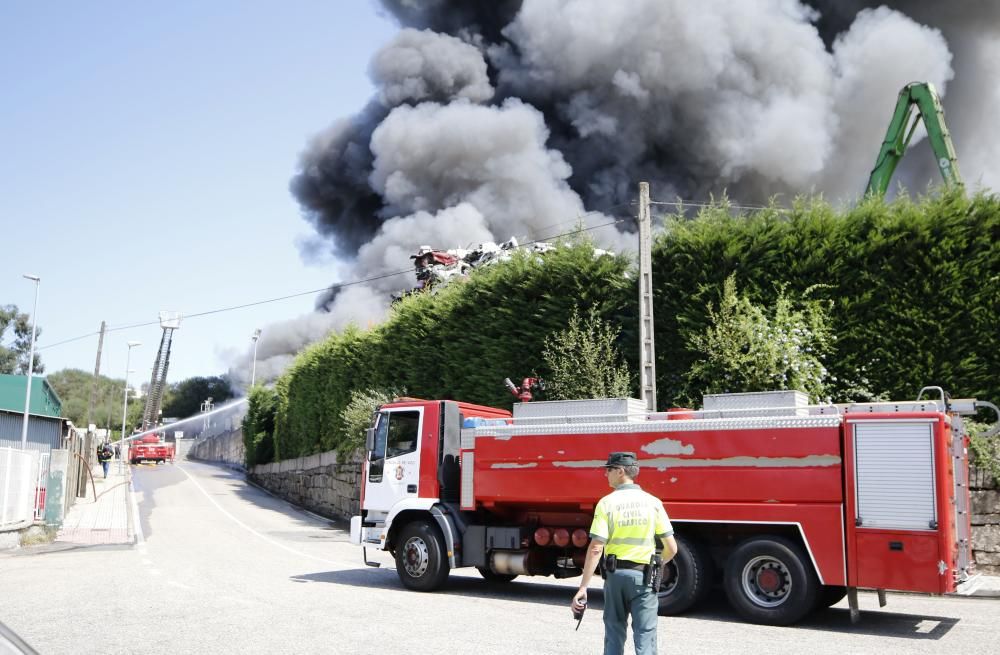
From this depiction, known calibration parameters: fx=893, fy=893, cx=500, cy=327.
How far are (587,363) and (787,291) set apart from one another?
4.22 metres

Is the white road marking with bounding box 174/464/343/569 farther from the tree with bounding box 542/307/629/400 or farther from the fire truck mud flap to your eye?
the tree with bounding box 542/307/629/400

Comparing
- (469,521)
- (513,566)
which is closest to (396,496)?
(469,521)

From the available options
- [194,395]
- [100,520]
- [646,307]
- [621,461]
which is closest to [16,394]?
[100,520]

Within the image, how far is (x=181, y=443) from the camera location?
317 ft

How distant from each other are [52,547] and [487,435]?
462 inches

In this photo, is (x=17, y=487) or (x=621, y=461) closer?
(x=621, y=461)

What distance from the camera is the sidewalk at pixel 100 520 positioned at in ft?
69.0

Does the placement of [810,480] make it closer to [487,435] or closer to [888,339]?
[487,435]

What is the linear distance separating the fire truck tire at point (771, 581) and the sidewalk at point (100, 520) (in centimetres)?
1494

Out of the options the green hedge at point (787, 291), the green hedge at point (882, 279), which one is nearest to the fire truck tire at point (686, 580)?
the green hedge at point (787, 291)

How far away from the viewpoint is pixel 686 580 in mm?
10547

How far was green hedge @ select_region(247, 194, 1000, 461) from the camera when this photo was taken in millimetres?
15227

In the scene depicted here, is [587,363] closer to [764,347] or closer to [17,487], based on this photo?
[764,347]

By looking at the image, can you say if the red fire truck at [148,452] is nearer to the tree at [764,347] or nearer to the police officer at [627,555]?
the tree at [764,347]
